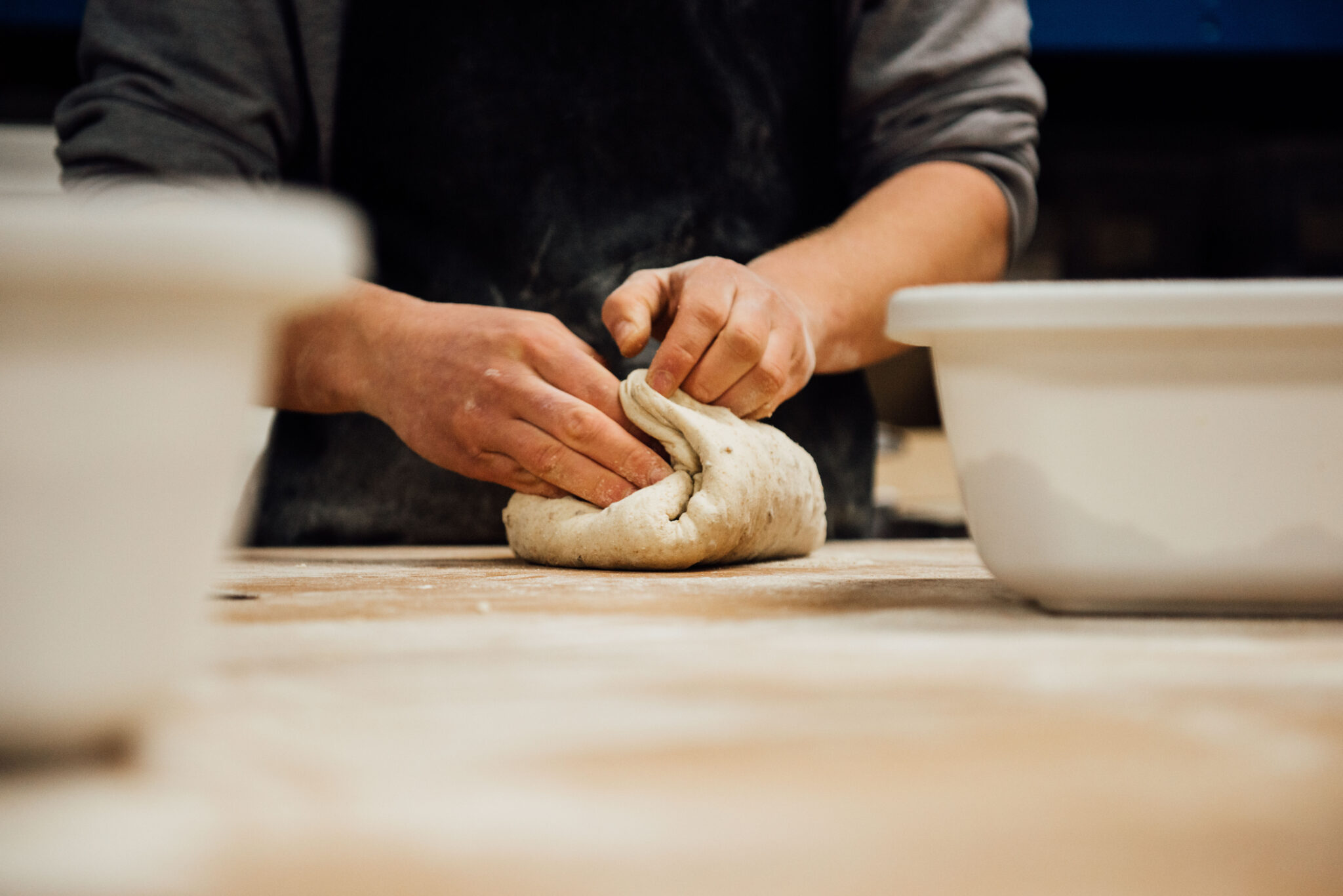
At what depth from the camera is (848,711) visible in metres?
0.44

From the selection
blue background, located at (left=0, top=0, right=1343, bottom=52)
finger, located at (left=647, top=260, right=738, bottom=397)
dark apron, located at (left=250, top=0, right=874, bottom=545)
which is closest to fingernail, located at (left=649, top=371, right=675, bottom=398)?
finger, located at (left=647, top=260, right=738, bottom=397)

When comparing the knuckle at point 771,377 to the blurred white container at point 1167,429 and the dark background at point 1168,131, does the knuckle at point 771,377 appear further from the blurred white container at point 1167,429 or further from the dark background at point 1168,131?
the dark background at point 1168,131

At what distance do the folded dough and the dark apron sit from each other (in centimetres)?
35

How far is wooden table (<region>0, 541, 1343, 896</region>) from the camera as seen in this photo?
0.97 ft

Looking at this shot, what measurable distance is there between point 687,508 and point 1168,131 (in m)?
2.23

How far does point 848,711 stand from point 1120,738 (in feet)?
0.33

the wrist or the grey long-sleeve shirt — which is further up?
the grey long-sleeve shirt

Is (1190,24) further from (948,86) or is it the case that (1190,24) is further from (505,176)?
(505,176)

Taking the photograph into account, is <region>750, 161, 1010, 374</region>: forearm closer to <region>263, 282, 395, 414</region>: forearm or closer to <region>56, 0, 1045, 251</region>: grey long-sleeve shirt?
<region>56, 0, 1045, 251</region>: grey long-sleeve shirt

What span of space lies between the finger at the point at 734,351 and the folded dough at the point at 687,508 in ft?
0.06

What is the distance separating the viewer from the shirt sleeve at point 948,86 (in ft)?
4.94

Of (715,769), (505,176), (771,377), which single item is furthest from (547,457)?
(715,769)

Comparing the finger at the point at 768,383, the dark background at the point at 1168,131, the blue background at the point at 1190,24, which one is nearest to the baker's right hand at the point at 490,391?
the finger at the point at 768,383

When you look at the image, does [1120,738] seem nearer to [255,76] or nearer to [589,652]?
[589,652]
